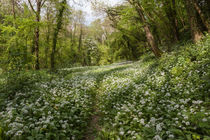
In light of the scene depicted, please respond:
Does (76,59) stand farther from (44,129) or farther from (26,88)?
(44,129)

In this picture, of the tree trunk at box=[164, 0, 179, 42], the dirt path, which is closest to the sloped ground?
the dirt path

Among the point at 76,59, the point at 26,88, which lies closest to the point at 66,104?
the point at 26,88

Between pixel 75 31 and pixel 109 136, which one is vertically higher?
pixel 75 31

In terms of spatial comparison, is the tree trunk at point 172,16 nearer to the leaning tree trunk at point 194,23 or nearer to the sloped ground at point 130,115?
the leaning tree trunk at point 194,23

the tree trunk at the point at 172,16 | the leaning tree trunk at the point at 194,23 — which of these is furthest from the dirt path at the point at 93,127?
the tree trunk at the point at 172,16

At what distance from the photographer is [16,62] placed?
721 centimetres

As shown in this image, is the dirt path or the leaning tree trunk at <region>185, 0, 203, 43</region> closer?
the dirt path

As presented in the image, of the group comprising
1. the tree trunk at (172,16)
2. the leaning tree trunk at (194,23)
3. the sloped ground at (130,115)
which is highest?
the tree trunk at (172,16)

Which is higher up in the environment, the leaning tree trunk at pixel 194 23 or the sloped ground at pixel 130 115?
the leaning tree trunk at pixel 194 23

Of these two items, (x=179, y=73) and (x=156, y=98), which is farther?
(x=179, y=73)

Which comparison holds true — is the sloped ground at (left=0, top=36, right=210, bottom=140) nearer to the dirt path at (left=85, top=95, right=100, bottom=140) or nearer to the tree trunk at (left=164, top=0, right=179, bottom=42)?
the dirt path at (left=85, top=95, right=100, bottom=140)

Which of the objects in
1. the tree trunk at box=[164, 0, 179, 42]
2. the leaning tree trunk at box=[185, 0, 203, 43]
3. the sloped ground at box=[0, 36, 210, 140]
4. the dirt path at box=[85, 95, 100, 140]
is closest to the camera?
the sloped ground at box=[0, 36, 210, 140]

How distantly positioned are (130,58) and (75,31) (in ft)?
55.7

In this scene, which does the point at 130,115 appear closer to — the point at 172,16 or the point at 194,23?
the point at 194,23
